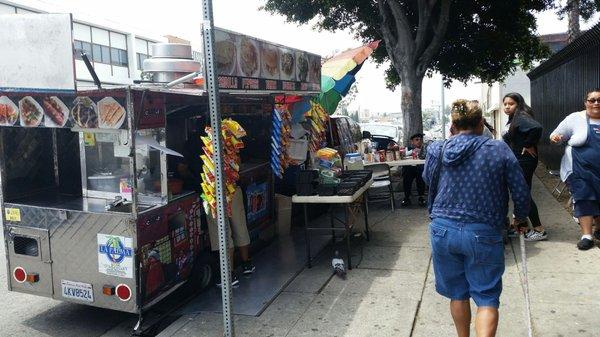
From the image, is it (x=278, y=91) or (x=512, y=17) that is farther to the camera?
(x=512, y=17)

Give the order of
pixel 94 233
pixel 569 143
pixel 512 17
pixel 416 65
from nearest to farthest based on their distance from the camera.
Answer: pixel 94 233 → pixel 569 143 → pixel 416 65 → pixel 512 17

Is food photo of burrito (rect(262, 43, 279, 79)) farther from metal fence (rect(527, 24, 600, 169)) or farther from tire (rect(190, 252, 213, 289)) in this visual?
metal fence (rect(527, 24, 600, 169))

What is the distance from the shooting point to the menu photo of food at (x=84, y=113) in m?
4.34

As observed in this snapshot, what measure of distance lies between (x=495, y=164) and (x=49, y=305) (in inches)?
183

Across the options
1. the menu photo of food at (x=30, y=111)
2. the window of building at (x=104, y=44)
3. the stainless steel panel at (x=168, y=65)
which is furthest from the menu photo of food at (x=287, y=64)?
the window of building at (x=104, y=44)

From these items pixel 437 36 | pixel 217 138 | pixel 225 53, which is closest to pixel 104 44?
pixel 437 36

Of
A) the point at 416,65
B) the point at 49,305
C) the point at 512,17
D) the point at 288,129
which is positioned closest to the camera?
the point at 49,305

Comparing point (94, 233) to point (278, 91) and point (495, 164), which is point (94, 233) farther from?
point (495, 164)

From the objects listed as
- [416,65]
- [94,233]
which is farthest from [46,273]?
[416,65]

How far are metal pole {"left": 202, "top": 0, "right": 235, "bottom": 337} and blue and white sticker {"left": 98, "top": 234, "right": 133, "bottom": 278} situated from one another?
144 centimetres

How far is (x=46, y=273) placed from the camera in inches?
188

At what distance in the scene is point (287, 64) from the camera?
6418 mm

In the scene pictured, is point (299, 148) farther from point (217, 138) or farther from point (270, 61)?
point (217, 138)

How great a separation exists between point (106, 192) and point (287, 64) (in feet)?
8.83
